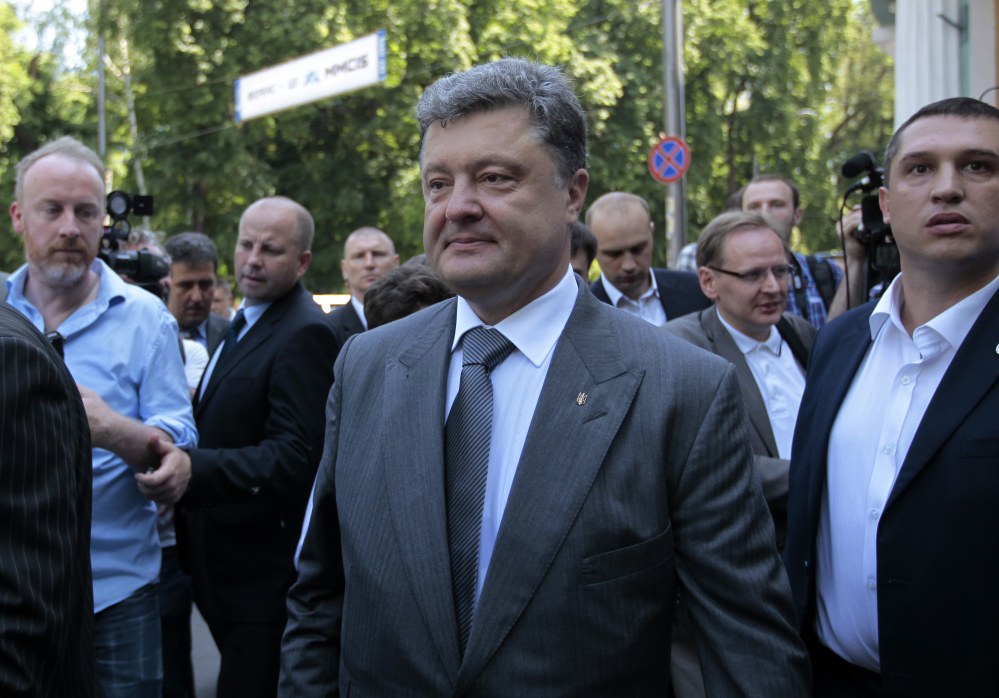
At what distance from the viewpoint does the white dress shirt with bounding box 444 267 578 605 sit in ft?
5.67

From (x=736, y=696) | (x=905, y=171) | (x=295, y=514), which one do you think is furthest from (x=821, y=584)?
(x=295, y=514)

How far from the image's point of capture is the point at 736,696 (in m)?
1.61

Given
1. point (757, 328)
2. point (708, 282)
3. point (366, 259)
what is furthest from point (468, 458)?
point (366, 259)

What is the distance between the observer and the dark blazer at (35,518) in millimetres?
1440

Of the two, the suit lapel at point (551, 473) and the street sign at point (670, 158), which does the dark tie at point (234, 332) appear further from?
the street sign at point (670, 158)

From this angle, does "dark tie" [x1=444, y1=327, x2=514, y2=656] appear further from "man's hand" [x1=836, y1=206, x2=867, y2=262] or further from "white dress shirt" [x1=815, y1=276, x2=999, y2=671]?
"man's hand" [x1=836, y1=206, x2=867, y2=262]

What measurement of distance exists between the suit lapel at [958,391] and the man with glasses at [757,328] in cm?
88

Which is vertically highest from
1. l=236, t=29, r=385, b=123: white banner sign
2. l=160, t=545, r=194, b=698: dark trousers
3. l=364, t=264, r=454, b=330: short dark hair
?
l=236, t=29, r=385, b=123: white banner sign

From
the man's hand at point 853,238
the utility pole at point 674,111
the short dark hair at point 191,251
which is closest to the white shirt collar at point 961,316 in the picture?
the man's hand at point 853,238

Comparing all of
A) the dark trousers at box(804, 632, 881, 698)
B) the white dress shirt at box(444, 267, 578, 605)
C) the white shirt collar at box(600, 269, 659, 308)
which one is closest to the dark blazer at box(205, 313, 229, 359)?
the white shirt collar at box(600, 269, 659, 308)

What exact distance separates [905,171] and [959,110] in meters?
0.18

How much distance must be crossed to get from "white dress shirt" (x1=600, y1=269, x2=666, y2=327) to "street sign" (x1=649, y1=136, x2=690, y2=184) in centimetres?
621

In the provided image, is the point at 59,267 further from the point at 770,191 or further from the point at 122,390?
the point at 770,191

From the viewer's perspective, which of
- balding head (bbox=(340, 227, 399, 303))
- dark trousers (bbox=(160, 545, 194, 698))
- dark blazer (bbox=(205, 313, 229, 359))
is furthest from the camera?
balding head (bbox=(340, 227, 399, 303))
